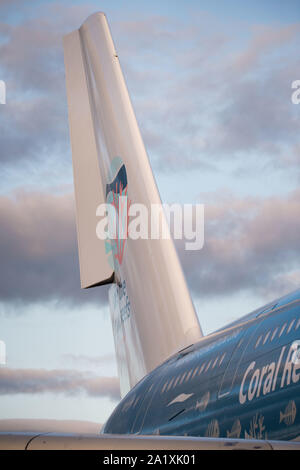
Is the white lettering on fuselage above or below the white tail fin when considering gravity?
below

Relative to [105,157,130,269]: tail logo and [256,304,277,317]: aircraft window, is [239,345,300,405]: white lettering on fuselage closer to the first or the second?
[256,304,277,317]: aircraft window

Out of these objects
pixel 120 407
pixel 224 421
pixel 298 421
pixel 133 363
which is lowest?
pixel 298 421

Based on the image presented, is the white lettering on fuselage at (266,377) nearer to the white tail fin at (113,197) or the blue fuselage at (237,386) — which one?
the blue fuselage at (237,386)

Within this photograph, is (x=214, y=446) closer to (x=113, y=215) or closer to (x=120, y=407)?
(x=120, y=407)

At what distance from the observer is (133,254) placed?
487 inches

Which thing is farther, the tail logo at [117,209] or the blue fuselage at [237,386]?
the tail logo at [117,209]

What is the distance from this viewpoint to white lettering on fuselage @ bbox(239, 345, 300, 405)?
4.91 m

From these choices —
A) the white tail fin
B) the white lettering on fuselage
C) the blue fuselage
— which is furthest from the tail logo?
the white lettering on fuselage

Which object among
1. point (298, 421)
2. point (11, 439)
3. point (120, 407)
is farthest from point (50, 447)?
point (120, 407)

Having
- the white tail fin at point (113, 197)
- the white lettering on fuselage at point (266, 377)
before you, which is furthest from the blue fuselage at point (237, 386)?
the white tail fin at point (113, 197)

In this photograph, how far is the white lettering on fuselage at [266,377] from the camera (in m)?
4.91

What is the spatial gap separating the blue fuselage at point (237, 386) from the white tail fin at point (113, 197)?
2.90m

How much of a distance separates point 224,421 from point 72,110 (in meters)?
12.6

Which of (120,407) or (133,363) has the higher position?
(133,363)
